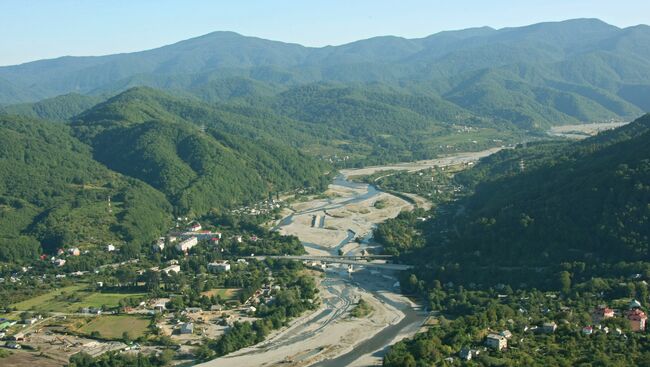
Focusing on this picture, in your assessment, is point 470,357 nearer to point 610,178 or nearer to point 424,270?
point 424,270

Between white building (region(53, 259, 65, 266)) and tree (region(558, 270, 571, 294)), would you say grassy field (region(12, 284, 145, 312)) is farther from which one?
tree (region(558, 270, 571, 294))

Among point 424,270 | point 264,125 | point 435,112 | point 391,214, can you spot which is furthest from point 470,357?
point 435,112

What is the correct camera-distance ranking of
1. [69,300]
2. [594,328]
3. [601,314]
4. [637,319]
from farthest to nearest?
[69,300] → [601,314] → [637,319] → [594,328]

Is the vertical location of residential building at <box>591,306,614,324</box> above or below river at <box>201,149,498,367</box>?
above

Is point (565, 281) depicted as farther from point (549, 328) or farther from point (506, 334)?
point (506, 334)

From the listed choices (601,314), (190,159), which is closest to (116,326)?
(601,314)

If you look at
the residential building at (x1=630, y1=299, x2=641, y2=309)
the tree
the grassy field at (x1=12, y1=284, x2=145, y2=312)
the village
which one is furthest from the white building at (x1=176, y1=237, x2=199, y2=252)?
the residential building at (x1=630, y1=299, x2=641, y2=309)
